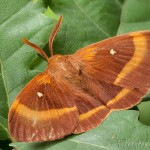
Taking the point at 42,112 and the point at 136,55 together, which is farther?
the point at 136,55

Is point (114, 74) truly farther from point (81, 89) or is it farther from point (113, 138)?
point (113, 138)

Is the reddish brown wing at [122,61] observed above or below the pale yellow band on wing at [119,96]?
above

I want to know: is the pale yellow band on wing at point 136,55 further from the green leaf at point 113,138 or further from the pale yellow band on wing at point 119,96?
the green leaf at point 113,138

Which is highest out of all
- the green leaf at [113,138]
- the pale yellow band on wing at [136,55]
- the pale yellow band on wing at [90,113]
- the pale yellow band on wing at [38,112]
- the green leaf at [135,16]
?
the green leaf at [135,16]

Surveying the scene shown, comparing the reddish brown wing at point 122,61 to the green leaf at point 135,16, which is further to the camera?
the green leaf at point 135,16

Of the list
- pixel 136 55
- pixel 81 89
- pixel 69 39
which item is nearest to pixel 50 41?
pixel 69 39

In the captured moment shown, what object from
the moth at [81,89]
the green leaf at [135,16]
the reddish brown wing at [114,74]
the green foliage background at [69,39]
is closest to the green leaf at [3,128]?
the green foliage background at [69,39]
